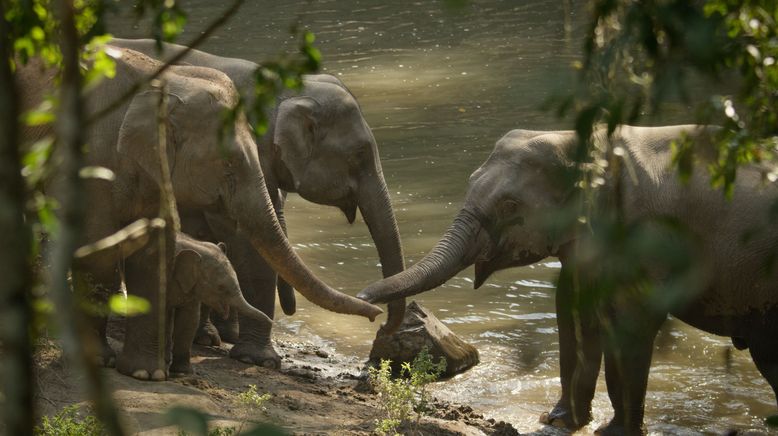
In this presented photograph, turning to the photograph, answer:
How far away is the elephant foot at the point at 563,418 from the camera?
7.36 metres

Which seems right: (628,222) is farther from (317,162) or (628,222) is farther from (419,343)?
(317,162)

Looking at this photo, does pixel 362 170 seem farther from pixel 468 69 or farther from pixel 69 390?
pixel 468 69

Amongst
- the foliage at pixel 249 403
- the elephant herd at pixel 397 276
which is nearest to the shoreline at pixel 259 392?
the foliage at pixel 249 403

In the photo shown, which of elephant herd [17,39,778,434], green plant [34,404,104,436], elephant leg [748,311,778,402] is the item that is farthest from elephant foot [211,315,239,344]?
elephant leg [748,311,778,402]

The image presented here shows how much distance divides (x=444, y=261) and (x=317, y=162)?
68.5 inches

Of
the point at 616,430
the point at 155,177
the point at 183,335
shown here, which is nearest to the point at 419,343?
the point at 616,430

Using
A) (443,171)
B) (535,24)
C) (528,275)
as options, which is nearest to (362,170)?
(528,275)

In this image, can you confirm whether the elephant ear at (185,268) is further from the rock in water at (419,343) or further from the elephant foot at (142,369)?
the rock in water at (419,343)

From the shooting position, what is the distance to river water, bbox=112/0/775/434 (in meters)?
7.93

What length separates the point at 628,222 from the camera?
6258 millimetres

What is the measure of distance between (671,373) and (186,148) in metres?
3.70

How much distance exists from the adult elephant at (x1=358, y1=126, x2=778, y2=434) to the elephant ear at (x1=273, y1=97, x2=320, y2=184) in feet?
5.09

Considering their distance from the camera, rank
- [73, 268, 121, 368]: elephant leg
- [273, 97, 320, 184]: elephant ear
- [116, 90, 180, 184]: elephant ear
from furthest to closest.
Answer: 1. [273, 97, 320, 184]: elephant ear
2. [116, 90, 180, 184]: elephant ear
3. [73, 268, 121, 368]: elephant leg

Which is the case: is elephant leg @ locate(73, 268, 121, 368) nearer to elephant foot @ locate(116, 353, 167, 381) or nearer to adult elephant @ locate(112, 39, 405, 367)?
elephant foot @ locate(116, 353, 167, 381)
